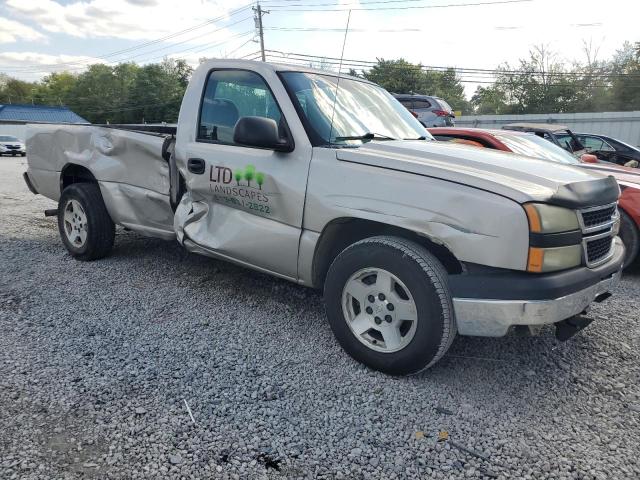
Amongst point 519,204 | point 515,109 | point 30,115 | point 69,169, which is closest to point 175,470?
point 519,204

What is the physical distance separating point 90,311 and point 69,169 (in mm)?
2059

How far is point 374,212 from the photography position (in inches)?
112

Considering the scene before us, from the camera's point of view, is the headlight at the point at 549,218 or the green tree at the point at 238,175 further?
the green tree at the point at 238,175

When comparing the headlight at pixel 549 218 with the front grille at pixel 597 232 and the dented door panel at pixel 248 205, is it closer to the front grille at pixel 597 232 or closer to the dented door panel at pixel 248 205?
the front grille at pixel 597 232

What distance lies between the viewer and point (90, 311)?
12.6 ft

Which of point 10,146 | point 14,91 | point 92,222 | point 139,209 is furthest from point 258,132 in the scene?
point 14,91

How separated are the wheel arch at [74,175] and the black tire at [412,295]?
131 inches

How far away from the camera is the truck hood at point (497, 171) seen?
2.54 m

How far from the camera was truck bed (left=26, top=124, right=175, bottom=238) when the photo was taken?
437 centimetres

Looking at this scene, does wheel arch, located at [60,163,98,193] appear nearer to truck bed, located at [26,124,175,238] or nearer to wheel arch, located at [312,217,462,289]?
truck bed, located at [26,124,175,238]

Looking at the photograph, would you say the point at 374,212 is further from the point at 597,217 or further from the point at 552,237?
the point at 597,217

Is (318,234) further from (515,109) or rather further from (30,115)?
(30,115)

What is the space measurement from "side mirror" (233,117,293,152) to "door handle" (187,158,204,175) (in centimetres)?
73

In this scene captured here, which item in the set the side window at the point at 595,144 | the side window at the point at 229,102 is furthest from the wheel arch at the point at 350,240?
the side window at the point at 595,144
